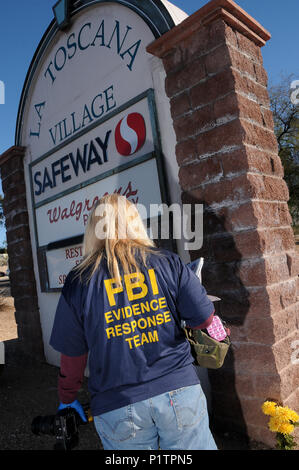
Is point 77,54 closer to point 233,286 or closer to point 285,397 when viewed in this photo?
point 233,286

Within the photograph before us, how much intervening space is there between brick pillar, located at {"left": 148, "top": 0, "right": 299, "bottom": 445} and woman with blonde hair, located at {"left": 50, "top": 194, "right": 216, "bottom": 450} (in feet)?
2.96

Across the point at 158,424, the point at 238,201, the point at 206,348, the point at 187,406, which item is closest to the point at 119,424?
the point at 158,424

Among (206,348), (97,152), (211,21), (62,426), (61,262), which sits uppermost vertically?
(211,21)

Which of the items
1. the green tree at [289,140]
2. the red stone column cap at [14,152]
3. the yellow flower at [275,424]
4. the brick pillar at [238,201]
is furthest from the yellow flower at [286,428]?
the green tree at [289,140]

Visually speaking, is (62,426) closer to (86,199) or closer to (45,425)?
(45,425)

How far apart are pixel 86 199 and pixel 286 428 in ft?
9.60

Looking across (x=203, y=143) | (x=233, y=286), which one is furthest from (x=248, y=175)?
(x=233, y=286)

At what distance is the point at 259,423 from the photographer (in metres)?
2.57

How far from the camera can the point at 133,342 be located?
166 cm

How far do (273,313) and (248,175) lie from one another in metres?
0.98

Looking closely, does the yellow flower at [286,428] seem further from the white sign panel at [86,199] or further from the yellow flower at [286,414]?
the white sign panel at [86,199]

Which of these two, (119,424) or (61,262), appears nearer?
(119,424)

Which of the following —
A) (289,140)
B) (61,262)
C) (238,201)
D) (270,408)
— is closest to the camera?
(270,408)

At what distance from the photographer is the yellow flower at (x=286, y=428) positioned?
2.13 meters
